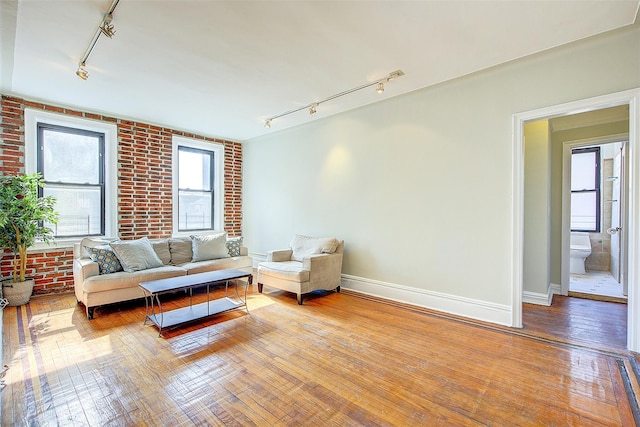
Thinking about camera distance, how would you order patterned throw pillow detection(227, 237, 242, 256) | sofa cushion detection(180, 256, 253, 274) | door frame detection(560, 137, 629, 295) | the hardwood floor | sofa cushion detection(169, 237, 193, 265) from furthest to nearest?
patterned throw pillow detection(227, 237, 242, 256) < sofa cushion detection(169, 237, 193, 265) < sofa cushion detection(180, 256, 253, 274) < door frame detection(560, 137, 629, 295) < the hardwood floor

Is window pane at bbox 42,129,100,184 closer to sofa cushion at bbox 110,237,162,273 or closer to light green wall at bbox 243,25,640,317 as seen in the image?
sofa cushion at bbox 110,237,162,273

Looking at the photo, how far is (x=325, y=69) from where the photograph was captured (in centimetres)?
308

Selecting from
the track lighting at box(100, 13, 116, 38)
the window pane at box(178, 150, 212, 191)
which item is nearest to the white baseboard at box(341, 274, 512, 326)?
the window pane at box(178, 150, 212, 191)

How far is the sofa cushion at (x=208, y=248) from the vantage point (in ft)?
15.2

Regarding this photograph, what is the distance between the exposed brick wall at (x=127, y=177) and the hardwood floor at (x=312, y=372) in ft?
3.13

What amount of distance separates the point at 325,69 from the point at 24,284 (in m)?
4.59

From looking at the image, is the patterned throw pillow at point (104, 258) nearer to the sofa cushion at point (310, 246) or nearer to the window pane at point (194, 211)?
the window pane at point (194, 211)

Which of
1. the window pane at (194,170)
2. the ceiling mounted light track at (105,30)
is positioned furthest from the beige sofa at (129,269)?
the ceiling mounted light track at (105,30)

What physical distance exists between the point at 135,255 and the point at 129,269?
0.67 feet

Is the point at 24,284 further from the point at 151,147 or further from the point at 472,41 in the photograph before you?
the point at 472,41

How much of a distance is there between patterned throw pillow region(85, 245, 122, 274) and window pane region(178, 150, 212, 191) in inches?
84.9

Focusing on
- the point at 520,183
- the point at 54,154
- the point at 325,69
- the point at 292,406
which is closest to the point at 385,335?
the point at 292,406

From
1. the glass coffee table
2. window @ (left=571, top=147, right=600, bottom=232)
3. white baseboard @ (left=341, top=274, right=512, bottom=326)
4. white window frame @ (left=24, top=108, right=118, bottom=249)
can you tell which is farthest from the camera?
window @ (left=571, top=147, right=600, bottom=232)

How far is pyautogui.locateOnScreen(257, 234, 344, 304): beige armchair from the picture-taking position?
3.85 meters
